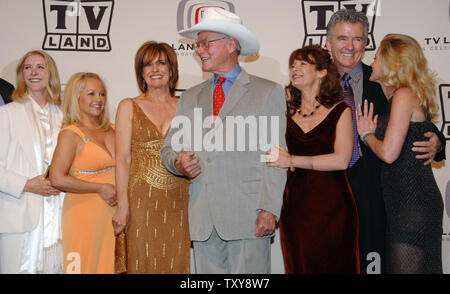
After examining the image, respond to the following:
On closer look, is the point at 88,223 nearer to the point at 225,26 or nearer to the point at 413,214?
the point at 225,26

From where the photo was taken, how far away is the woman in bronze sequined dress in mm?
3102

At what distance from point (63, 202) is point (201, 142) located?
135 centimetres

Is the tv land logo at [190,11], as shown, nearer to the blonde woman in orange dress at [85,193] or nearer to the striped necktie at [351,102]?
the blonde woman in orange dress at [85,193]

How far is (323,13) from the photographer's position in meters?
4.12

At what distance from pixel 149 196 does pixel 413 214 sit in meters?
1.73

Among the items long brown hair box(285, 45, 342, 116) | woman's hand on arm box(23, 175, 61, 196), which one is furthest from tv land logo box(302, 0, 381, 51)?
woman's hand on arm box(23, 175, 61, 196)

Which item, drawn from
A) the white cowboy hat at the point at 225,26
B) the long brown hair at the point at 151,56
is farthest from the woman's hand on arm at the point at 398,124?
the long brown hair at the point at 151,56

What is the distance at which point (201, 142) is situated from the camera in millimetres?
2744

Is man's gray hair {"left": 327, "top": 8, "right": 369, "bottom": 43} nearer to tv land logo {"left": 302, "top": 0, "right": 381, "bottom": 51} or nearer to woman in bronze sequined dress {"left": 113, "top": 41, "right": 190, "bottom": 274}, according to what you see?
tv land logo {"left": 302, "top": 0, "right": 381, "bottom": 51}

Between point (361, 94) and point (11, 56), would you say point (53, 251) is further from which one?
point (361, 94)

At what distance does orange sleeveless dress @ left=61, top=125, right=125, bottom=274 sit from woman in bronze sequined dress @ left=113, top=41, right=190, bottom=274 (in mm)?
226

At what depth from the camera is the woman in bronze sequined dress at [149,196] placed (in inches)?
122

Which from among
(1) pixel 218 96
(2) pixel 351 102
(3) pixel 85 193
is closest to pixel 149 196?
(3) pixel 85 193
